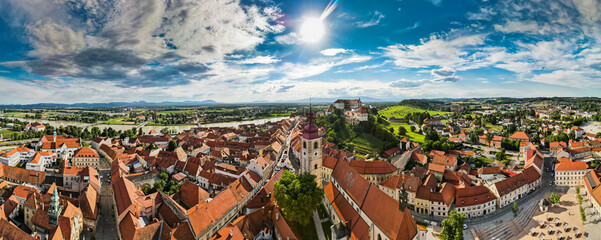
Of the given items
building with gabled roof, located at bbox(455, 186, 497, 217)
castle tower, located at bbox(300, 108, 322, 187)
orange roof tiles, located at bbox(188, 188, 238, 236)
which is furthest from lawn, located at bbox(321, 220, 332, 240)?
building with gabled roof, located at bbox(455, 186, 497, 217)

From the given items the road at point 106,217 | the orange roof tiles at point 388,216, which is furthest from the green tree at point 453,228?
the road at point 106,217

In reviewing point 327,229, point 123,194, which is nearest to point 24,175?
point 123,194

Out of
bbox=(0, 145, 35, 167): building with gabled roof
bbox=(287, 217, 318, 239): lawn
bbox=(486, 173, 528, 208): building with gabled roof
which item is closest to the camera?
bbox=(287, 217, 318, 239): lawn

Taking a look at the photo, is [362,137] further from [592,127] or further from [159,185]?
[592,127]

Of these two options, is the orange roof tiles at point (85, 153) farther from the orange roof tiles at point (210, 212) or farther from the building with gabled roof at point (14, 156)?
the orange roof tiles at point (210, 212)

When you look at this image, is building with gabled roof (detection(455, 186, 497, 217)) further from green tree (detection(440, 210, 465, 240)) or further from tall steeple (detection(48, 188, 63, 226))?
tall steeple (detection(48, 188, 63, 226))

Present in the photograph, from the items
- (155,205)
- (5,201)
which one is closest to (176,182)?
(155,205)
